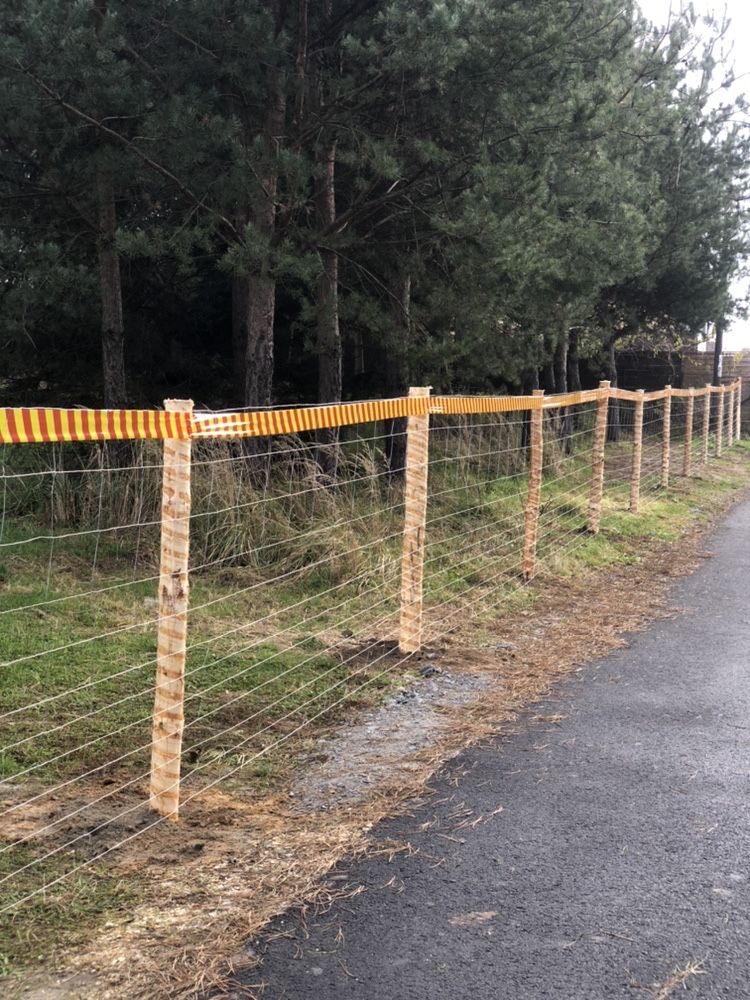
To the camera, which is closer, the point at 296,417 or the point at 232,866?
the point at 232,866

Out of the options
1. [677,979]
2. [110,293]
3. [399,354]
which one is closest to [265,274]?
[399,354]

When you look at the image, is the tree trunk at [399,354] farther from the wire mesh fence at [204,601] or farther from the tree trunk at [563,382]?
the tree trunk at [563,382]

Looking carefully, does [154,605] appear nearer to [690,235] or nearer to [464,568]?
[464,568]

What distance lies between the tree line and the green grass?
223 cm

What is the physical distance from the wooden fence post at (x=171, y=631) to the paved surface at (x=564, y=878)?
849 mm

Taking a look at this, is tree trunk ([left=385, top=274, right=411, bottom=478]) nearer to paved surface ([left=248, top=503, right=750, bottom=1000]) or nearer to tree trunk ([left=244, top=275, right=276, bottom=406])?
tree trunk ([left=244, top=275, right=276, bottom=406])

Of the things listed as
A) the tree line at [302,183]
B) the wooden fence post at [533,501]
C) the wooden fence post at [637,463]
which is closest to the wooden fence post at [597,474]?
the tree line at [302,183]

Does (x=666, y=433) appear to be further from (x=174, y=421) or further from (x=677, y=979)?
(x=677, y=979)

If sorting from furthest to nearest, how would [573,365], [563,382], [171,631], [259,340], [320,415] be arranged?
[573,365] < [563,382] < [259,340] < [320,415] < [171,631]

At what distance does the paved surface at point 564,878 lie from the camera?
2.92 meters

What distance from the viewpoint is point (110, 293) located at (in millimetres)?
11805

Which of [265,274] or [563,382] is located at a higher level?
[265,274]

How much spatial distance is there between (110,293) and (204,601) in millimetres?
5754

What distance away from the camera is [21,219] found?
1175cm
